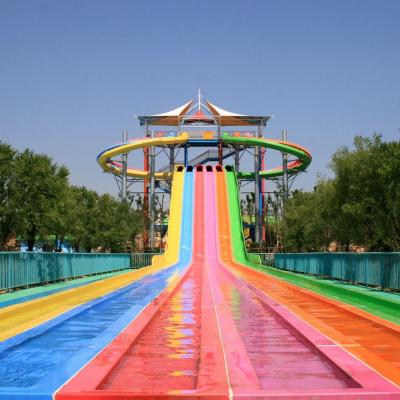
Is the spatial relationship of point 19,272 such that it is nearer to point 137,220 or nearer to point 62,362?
point 62,362

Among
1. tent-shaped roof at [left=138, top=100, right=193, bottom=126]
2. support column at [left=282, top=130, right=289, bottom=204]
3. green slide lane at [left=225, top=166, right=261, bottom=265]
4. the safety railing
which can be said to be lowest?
the safety railing

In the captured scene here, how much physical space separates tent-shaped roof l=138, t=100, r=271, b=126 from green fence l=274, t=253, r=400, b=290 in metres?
27.2

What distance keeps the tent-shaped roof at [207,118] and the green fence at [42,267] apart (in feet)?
89.6

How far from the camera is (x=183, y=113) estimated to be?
55719 mm

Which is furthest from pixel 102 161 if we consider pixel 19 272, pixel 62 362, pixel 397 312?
pixel 62 362

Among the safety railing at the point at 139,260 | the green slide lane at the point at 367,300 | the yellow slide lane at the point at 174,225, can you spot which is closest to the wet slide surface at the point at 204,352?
the green slide lane at the point at 367,300

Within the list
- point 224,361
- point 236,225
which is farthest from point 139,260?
point 224,361

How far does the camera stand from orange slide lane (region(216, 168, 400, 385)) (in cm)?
582

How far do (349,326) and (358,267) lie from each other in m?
10.4

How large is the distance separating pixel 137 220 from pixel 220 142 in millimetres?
9328

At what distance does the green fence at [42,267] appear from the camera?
50.3 ft

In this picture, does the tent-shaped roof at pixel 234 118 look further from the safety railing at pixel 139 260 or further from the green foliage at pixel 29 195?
the green foliage at pixel 29 195

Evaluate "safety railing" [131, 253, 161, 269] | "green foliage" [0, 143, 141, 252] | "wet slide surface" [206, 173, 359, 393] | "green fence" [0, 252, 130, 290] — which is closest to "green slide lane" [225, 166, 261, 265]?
"safety railing" [131, 253, 161, 269]

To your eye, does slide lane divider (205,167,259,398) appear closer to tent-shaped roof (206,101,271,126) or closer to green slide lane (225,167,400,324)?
green slide lane (225,167,400,324)
